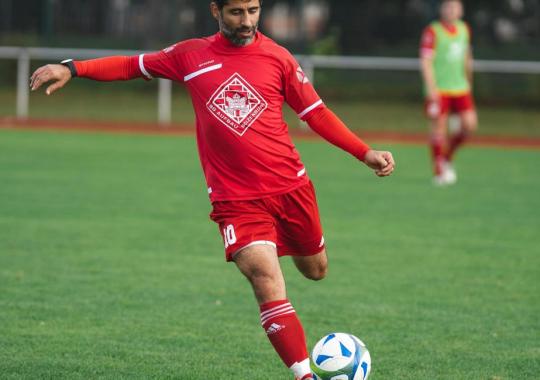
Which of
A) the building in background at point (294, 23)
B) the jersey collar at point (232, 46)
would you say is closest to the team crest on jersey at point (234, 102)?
the jersey collar at point (232, 46)

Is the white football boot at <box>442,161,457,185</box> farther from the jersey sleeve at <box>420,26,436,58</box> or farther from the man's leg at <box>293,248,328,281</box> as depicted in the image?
the man's leg at <box>293,248,328,281</box>

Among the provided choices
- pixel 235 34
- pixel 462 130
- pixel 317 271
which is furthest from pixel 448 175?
pixel 235 34

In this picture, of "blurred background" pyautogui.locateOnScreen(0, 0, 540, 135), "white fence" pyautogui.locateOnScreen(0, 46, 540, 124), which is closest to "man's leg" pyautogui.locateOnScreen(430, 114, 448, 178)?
"white fence" pyautogui.locateOnScreen(0, 46, 540, 124)

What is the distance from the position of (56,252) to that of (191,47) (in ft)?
13.5

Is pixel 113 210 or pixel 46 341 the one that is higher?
pixel 46 341

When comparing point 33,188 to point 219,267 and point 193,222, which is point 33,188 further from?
point 219,267

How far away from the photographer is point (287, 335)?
5.05 meters

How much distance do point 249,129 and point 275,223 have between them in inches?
19.2

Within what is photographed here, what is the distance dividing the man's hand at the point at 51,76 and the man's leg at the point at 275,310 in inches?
47.9

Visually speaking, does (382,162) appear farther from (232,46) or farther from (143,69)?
(143,69)

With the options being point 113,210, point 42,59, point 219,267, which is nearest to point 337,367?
point 219,267

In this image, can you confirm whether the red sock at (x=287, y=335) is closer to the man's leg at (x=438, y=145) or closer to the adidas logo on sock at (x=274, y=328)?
the adidas logo on sock at (x=274, y=328)

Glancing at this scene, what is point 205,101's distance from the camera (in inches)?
211

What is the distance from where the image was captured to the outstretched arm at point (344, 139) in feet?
17.3
